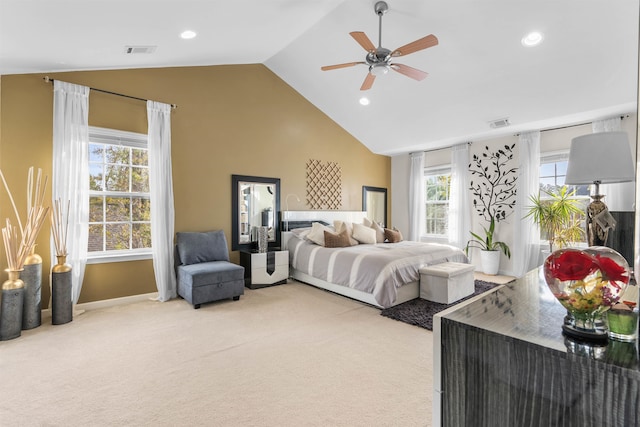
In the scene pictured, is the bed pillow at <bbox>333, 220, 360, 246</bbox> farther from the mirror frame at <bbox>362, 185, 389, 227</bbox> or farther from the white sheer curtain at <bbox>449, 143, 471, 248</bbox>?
the white sheer curtain at <bbox>449, 143, 471, 248</bbox>

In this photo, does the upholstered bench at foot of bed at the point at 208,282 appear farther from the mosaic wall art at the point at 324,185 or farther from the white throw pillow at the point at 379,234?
the white throw pillow at the point at 379,234

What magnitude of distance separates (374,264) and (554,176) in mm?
3713

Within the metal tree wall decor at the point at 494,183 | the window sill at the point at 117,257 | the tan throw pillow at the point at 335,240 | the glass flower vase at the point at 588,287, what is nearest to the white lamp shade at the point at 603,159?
the glass flower vase at the point at 588,287

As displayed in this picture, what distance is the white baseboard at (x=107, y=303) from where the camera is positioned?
343cm

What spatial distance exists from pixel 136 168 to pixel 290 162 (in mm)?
2435

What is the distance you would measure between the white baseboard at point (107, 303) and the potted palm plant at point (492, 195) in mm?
5460

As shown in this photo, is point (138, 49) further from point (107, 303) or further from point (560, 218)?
point (560, 218)

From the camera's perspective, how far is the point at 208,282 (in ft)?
12.1

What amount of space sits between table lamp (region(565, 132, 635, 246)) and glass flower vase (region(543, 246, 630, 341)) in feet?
4.71

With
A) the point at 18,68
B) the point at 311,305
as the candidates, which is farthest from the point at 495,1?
the point at 18,68

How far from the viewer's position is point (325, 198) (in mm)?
6094

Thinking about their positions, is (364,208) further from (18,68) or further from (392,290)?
(18,68)

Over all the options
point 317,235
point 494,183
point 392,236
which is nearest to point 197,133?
point 317,235

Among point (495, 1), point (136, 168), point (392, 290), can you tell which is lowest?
point (392, 290)
